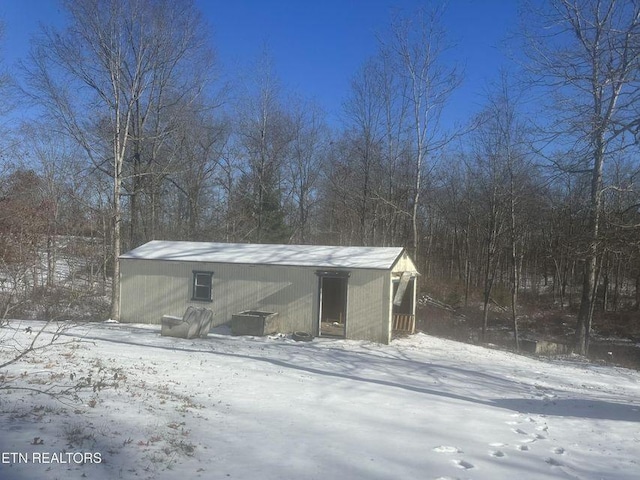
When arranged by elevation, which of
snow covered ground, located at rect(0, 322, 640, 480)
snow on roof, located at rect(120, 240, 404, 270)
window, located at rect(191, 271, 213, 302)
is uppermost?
snow on roof, located at rect(120, 240, 404, 270)

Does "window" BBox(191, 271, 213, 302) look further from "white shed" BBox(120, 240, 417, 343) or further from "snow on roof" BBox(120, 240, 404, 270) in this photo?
"snow on roof" BBox(120, 240, 404, 270)

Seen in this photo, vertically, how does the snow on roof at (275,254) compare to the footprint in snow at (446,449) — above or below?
above

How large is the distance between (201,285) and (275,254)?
273 cm

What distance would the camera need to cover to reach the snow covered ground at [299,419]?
16.3ft

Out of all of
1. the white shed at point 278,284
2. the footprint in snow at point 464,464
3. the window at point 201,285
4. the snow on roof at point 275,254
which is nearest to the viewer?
the footprint in snow at point 464,464

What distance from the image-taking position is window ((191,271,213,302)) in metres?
18.2

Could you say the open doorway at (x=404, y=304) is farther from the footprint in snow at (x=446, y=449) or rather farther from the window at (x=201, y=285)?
the footprint in snow at (x=446, y=449)

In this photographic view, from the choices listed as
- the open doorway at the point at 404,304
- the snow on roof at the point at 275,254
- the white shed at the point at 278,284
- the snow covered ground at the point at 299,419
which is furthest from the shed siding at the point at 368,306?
the snow covered ground at the point at 299,419

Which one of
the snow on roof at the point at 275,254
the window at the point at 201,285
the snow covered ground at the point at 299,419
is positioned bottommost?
the snow covered ground at the point at 299,419

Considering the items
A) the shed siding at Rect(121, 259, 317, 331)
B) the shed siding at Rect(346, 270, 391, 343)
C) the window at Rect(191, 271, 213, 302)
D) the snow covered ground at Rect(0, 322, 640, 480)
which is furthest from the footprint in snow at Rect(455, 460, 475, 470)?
the window at Rect(191, 271, 213, 302)

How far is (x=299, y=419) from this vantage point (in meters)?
7.18

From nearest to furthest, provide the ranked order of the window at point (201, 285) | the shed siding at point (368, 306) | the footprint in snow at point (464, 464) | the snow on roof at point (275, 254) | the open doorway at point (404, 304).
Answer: the footprint in snow at point (464, 464) → the shed siding at point (368, 306) → the snow on roof at point (275, 254) → the open doorway at point (404, 304) → the window at point (201, 285)

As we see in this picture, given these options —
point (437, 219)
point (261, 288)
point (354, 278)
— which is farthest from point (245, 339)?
point (437, 219)

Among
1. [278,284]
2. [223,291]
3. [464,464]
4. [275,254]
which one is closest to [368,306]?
[278,284]
